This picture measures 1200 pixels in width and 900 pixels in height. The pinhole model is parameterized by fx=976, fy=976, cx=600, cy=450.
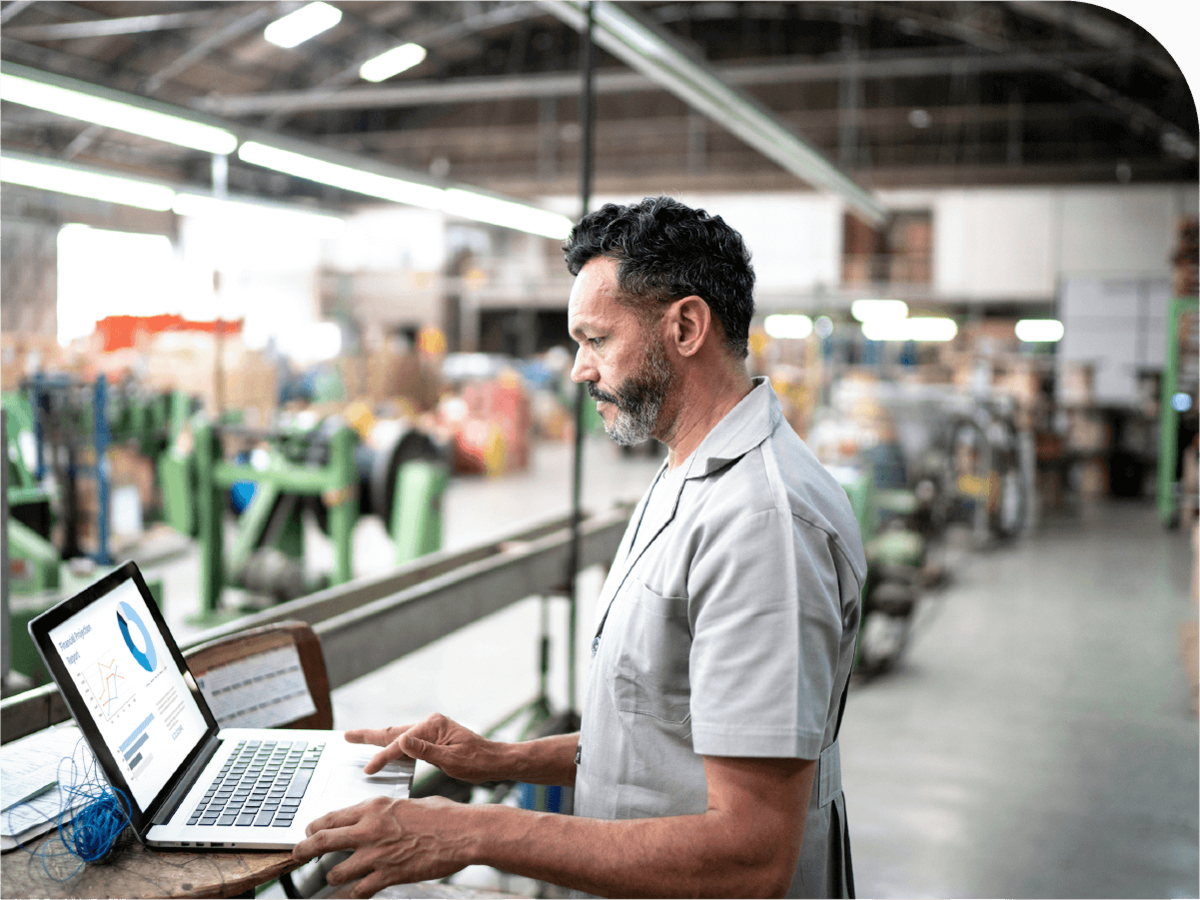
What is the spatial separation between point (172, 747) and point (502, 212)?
19.1ft

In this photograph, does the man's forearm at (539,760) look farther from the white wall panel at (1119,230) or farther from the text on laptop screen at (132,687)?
the white wall panel at (1119,230)

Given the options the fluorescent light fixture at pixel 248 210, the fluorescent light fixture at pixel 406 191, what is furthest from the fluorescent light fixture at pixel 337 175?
the fluorescent light fixture at pixel 248 210

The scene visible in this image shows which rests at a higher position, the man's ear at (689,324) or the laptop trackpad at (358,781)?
the man's ear at (689,324)

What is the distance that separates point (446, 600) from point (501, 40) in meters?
14.8

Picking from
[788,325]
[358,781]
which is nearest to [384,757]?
[358,781]

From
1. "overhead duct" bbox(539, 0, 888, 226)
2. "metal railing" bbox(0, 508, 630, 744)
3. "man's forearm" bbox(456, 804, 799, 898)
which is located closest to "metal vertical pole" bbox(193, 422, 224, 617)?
"metal railing" bbox(0, 508, 630, 744)

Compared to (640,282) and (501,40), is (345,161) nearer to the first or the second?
(640,282)

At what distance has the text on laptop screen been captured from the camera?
1.25 m

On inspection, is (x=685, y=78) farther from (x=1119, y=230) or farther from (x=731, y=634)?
(x=1119, y=230)

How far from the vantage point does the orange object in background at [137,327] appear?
13094 millimetres

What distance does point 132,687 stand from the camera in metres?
1.37

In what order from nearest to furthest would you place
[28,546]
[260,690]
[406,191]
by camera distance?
[260,690], [28,546], [406,191]

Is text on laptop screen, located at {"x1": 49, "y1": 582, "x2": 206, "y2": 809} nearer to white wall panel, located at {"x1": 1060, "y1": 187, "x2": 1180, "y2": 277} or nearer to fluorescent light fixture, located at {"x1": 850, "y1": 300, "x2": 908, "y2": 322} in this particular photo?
fluorescent light fixture, located at {"x1": 850, "y1": 300, "x2": 908, "y2": 322}

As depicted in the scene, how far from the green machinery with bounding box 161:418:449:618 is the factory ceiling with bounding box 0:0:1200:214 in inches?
213
